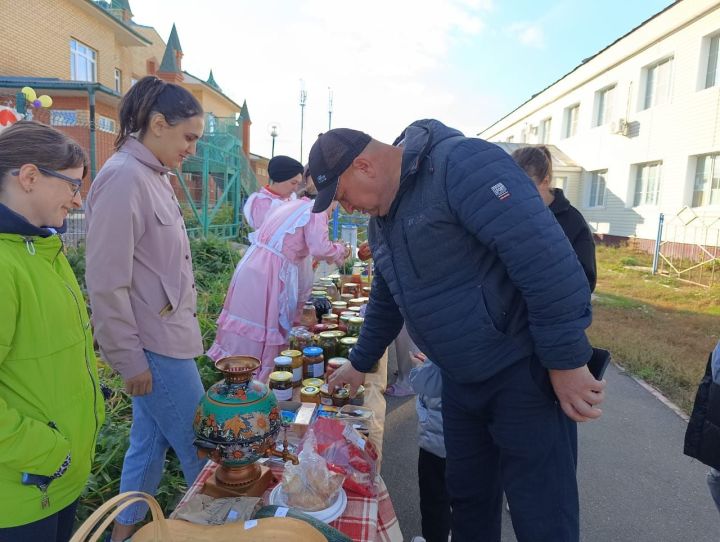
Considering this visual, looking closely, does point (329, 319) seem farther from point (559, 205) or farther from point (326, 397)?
point (559, 205)

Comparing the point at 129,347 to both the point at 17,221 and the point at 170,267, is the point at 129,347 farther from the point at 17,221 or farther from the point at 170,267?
the point at 17,221

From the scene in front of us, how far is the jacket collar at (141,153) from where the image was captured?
6.28 feet

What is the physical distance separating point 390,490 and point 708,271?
1180 centimetres

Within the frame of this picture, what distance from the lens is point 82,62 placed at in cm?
1734

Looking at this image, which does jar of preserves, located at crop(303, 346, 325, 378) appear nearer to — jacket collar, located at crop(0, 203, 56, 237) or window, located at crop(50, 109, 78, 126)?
jacket collar, located at crop(0, 203, 56, 237)

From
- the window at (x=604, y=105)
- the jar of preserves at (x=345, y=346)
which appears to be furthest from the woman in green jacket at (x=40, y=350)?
the window at (x=604, y=105)

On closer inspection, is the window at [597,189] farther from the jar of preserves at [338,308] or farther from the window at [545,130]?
the jar of preserves at [338,308]

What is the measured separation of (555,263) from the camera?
130 centimetres

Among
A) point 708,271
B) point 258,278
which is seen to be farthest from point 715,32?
point 258,278

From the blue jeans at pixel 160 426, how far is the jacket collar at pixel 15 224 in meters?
0.72

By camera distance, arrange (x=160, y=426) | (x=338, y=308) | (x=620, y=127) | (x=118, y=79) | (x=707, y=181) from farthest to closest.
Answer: (x=118, y=79) → (x=620, y=127) → (x=707, y=181) → (x=338, y=308) → (x=160, y=426)

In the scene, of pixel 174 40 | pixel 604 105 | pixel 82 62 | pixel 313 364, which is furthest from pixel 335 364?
pixel 174 40

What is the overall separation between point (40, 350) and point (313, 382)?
48.7 inches

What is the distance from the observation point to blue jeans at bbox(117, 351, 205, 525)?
2.01 m
